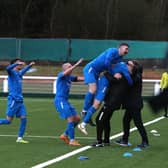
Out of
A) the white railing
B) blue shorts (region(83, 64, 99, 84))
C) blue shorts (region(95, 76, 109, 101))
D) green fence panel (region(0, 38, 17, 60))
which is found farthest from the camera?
green fence panel (region(0, 38, 17, 60))

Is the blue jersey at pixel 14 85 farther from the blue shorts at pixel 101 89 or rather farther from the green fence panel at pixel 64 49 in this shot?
the green fence panel at pixel 64 49

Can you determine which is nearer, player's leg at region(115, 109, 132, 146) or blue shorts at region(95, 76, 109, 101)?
player's leg at region(115, 109, 132, 146)

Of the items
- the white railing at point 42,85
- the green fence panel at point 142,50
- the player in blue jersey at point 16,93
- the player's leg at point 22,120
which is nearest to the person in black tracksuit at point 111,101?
the player's leg at point 22,120

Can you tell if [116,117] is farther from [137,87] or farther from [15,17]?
[15,17]

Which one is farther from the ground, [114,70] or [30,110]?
[114,70]

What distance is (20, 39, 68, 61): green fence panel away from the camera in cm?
4062

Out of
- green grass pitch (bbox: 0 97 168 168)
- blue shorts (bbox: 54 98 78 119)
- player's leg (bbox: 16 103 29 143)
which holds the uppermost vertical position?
blue shorts (bbox: 54 98 78 119)

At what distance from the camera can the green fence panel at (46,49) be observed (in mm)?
40625

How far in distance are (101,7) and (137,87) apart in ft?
172

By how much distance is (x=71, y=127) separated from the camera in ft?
40.8

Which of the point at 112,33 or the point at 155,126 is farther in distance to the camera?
the point at 112,33

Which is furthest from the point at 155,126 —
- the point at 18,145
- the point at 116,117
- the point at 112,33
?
the point at 112,33

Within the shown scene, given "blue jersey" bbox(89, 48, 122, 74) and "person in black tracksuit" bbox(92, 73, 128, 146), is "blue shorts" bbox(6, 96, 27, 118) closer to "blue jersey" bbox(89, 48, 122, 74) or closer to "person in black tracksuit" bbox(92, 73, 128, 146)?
"person in black tracksuit" bbox(92, 73, 128, 146)

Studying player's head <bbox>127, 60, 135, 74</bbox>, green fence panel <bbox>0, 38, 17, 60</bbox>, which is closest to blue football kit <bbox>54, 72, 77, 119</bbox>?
player's head <bbox>127, 60, 135, 74</bbox>
